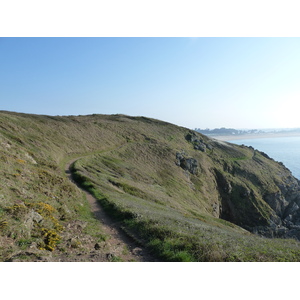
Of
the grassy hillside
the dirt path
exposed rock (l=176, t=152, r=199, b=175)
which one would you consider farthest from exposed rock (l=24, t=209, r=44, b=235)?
exposed rock (l=176, t=152, r=199, b=175)

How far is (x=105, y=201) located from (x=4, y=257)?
14898 mm

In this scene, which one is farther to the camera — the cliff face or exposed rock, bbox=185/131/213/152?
exposed rock, bbox=185/131/213/152

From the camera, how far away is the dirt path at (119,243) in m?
12.0

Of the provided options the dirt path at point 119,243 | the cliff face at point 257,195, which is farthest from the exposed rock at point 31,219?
the cliff face at point 257,195

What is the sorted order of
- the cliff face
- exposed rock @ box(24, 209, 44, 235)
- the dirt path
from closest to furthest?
the dirt path, exposed rock @ box(24, 209, 44, 235), the cliff face

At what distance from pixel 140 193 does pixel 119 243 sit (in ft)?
71.5

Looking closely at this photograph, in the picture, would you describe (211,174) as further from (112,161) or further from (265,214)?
(112,161)

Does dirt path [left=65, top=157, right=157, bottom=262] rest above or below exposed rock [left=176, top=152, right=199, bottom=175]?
below

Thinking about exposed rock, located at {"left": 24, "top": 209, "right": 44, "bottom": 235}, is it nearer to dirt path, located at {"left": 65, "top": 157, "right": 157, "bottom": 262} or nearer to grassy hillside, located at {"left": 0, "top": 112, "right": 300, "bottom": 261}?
grassy hillside, located at {"left": 0, "top": 112, "right": 300, "bottom": 261}

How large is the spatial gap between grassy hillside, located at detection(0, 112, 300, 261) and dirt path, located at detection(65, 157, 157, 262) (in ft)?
1.74

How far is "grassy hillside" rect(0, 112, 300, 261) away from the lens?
40.4 ft

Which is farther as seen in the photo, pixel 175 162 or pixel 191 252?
pixel 175 162

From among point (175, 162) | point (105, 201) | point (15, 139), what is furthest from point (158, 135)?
point (105, 201)

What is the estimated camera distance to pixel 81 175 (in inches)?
1318
